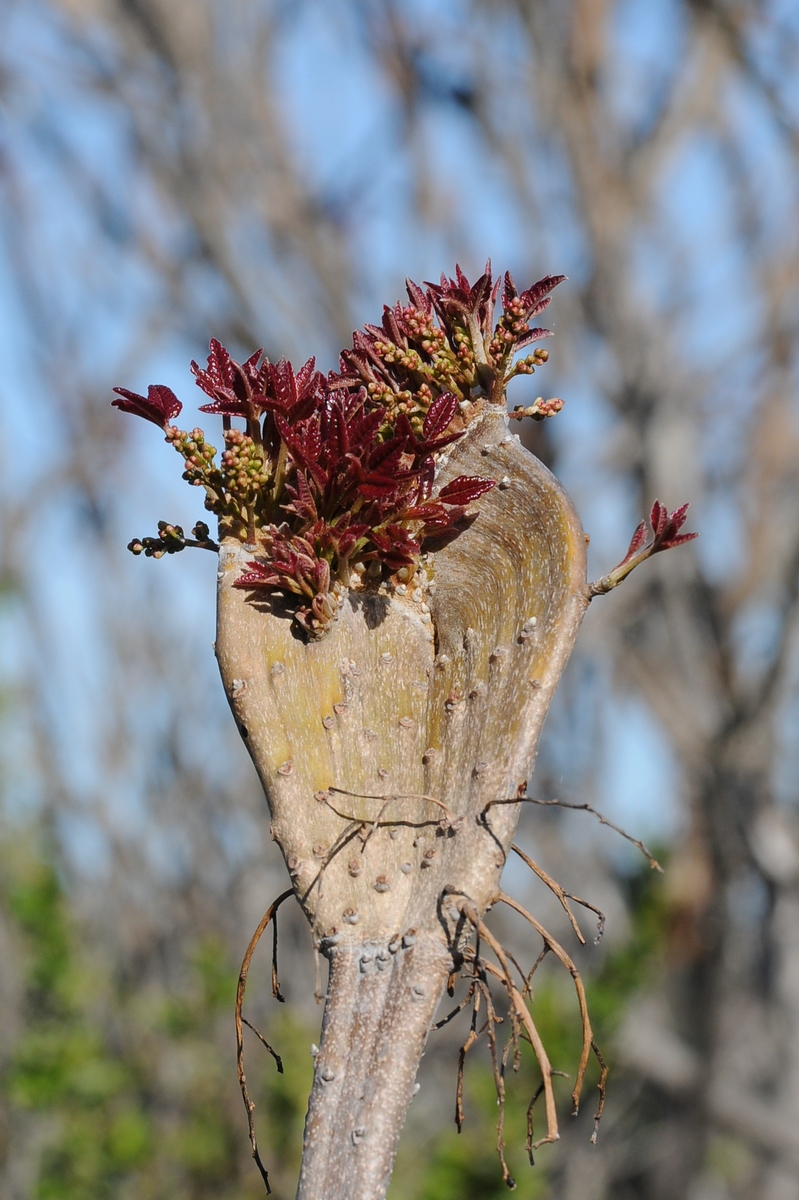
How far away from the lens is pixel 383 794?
1.25 metres

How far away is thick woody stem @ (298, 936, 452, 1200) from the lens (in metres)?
1.10

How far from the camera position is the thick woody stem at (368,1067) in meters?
1.10

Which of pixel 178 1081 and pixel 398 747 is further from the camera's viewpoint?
pixel 178 1081

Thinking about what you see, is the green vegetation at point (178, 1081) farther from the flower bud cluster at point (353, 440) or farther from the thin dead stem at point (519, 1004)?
the flower bud cluster at point (353, 440)

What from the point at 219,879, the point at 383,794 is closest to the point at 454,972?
the point at 383,794

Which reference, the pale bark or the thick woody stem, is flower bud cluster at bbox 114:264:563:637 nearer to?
the pale bark

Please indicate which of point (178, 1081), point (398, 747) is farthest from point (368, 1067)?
point (178, 1081)

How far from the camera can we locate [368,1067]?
113 centimetres

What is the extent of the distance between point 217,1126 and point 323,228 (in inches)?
203

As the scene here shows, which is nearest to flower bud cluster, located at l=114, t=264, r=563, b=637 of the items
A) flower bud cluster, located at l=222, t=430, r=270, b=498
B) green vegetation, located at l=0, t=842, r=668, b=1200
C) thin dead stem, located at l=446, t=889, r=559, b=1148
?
flower bud cluster, located at l=222, t=430, r=270, b=498

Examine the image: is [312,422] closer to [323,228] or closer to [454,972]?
[454,972]

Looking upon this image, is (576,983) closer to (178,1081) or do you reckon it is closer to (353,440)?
(353,440)

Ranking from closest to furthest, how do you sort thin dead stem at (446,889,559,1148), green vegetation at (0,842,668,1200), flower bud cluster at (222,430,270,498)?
thin dead stem at (446,889,559,1148) < flower bud cluster at (222,430,270,498) < green vegetation at (0,842,668,1200)

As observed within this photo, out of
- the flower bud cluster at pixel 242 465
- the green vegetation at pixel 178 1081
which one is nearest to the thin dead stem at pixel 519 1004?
the flower bud cluster at pixel 242 465
